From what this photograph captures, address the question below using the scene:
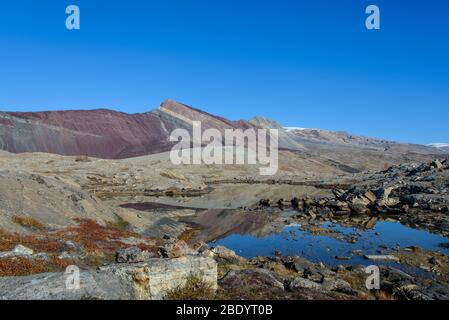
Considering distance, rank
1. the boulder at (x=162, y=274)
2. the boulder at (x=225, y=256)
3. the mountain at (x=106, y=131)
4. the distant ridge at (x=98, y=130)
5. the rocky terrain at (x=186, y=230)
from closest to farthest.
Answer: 1. the boulder at (x=162, y=274)
2. the rocky terrain at (x=186, y=230)
3. the boulder at (x=225, y=256)
4. the distant ridge at (x=98, y=130)
5. the mountain at (x=106, y=131)

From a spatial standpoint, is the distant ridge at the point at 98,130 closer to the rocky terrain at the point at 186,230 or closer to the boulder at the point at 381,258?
the rocky terrain at the point at 186,230

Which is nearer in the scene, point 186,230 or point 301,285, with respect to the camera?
point 301,285

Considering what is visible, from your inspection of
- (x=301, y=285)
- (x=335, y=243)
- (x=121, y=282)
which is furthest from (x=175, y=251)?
(x=335, y=243)

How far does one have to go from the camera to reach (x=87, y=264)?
16.8 metres

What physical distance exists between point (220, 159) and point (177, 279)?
341ft

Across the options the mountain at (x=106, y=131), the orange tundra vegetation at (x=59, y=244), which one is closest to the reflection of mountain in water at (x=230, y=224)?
the orange tundra vegetation at (x=59, y=244)

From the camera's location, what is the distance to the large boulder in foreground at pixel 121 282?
950 cm

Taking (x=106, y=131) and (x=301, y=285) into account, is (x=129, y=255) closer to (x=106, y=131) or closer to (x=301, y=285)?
(x=301, y=285)

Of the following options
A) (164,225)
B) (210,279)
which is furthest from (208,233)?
(210,279)

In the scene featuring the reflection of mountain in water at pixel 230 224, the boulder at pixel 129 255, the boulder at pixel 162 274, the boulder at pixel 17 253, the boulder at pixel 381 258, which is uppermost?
the boulder at pixel 162 274

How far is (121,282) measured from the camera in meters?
10.5

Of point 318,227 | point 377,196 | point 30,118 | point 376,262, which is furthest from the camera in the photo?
point 30,118

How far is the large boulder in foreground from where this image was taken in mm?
9500
